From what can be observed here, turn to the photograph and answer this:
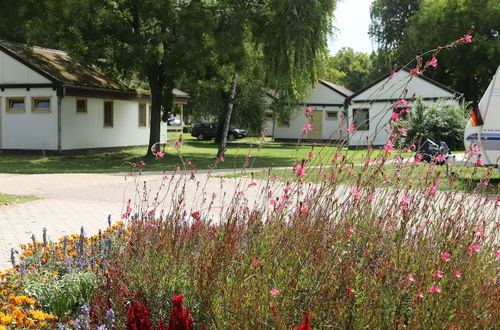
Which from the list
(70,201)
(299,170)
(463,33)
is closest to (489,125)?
(70,201)

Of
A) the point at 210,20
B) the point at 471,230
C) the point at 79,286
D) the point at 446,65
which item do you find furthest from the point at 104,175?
the point at 446,65

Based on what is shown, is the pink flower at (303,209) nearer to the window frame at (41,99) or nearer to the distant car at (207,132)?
the window frame at (41,99)

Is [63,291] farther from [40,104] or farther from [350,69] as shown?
[350,69]

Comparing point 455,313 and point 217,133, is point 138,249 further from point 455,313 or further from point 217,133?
point 217,133

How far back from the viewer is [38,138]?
27.7m

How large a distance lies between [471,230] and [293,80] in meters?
21.3

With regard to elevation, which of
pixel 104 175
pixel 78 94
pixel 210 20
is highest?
pixel 210 20

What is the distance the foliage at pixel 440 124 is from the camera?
29.1m

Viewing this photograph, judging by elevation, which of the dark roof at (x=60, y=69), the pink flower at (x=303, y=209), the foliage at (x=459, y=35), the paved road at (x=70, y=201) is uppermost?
the foliage at (x=459, y=35)

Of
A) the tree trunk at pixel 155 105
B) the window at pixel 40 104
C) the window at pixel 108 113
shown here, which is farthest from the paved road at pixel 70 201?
the window at pixel 108 113

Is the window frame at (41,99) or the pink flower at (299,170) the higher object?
the window frame at (41,99)

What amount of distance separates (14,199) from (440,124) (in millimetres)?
22754

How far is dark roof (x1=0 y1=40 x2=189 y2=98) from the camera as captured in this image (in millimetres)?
27359

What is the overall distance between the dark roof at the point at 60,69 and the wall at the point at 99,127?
876 mm
